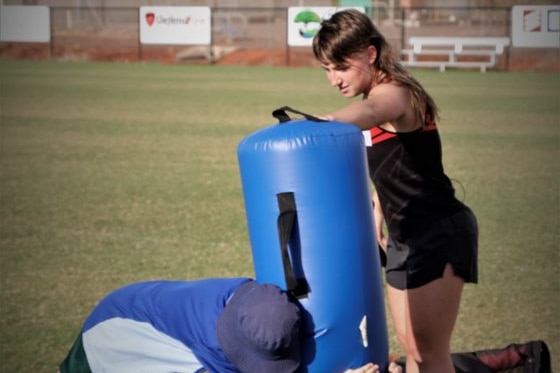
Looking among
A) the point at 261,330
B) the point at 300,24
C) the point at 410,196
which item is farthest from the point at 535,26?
the point at 261,330

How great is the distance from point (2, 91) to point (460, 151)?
11.7 meters

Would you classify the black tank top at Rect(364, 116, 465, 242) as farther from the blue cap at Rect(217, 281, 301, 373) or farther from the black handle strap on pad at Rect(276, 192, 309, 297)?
the blue cap at Rect(217, 281, 301, 373)

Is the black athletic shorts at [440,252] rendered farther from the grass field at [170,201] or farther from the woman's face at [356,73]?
the grass field at [170,201]

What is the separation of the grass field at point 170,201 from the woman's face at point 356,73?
218cm

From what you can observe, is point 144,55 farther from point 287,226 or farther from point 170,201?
point 287,226

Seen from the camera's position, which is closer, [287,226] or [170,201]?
[287,226]

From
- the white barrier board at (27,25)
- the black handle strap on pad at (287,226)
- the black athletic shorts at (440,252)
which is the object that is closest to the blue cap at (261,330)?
the black handle strap on pad at (287,226)

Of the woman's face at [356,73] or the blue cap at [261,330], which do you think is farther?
the woman's face at [356,73]

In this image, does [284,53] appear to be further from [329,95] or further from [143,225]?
[143,225]

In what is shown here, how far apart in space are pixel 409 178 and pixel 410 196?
3.3 inches

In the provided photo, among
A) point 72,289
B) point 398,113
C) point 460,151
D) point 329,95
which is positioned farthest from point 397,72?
point 329,95

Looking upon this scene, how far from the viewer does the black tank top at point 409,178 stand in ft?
11.9

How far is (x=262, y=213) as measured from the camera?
10.5 feet

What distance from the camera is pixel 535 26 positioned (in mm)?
31328
